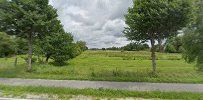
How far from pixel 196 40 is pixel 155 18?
581cm

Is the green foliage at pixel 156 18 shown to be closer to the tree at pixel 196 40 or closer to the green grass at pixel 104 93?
the tree at pixel 196 40

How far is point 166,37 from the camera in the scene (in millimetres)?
17672

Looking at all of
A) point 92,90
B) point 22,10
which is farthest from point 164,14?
point 22,10

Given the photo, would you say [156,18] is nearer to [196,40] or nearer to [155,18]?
[155,18]

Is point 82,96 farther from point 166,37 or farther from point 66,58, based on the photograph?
point 66,58

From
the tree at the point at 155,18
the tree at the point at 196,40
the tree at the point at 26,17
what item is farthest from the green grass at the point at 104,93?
the tree at the point at 26,17

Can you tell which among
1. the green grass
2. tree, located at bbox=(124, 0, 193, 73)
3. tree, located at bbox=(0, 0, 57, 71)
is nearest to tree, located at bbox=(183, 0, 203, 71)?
the green grass

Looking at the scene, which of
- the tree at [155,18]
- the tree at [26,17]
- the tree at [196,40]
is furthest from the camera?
the tree at [26,17]

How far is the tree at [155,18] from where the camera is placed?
51.7 ft

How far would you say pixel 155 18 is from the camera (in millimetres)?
16109

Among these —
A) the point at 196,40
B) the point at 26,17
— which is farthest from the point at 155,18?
the point at 26,17

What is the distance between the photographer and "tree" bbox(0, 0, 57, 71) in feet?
59.9

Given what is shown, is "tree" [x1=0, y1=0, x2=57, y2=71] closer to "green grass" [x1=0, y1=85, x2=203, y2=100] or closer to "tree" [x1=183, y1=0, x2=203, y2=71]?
"green grass" [x1=0, y1=85, x2=203, y2=100]

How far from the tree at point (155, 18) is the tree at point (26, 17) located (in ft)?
21.5
